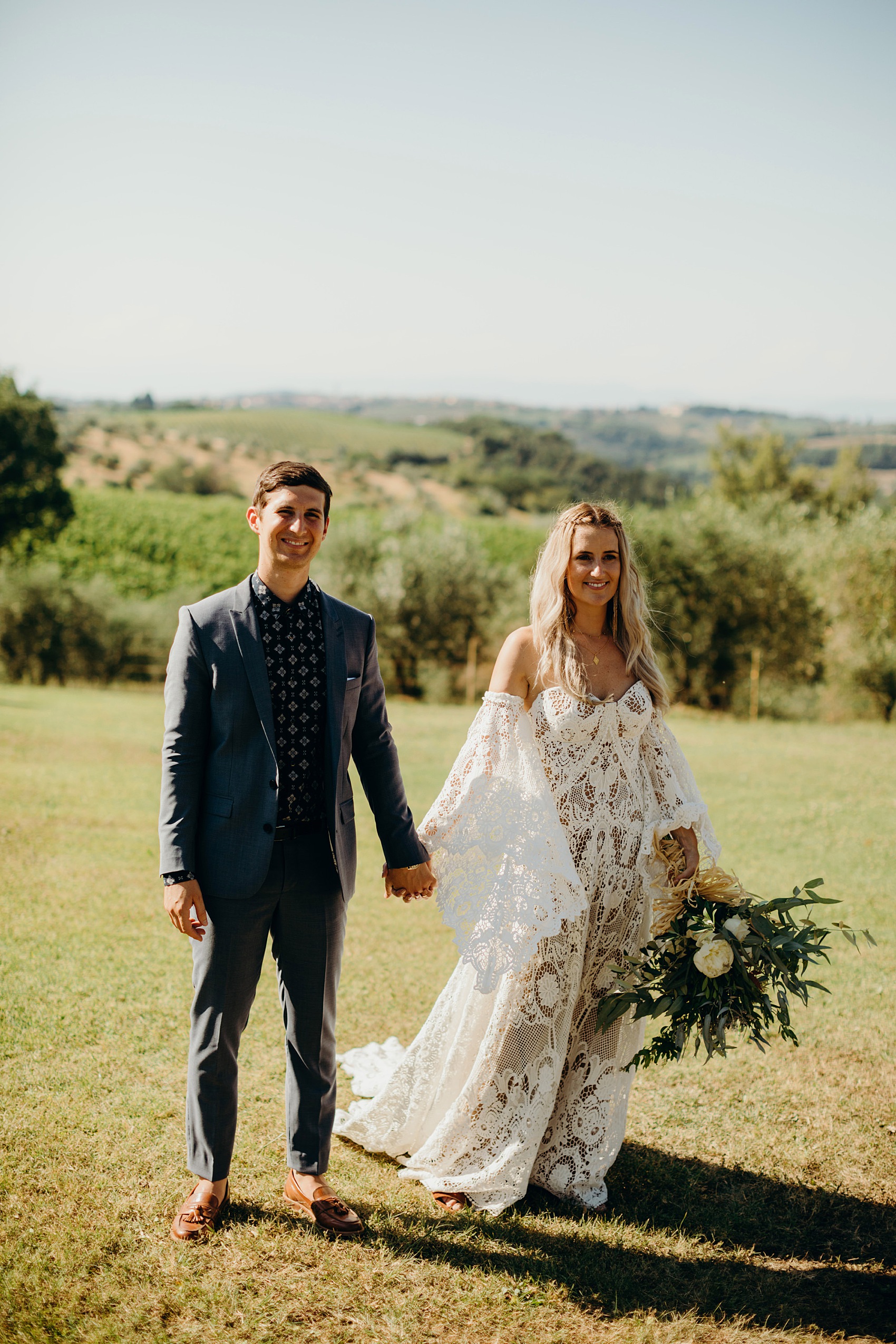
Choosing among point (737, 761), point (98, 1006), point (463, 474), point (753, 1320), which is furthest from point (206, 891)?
point (463, 474)

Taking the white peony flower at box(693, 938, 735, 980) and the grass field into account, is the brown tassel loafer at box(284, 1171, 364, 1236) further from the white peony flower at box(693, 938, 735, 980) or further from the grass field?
the white peony flower at box(693, 938, 735, 980)

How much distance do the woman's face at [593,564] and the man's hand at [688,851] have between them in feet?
3.18

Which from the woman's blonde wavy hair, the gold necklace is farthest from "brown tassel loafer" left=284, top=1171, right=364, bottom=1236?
the gold necklace

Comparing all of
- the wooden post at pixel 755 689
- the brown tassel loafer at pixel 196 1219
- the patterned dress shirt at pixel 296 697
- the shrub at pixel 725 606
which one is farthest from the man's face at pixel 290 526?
the shrub at pixel 725 606

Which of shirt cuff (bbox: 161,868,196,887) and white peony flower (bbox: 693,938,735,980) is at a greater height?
shirt cuff (bbox: 161,868,196,887)

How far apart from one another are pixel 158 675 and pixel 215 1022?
86.3 feet

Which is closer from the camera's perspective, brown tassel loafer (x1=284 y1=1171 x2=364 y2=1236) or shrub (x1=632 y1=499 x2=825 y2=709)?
brown tassel loafer (x1=284 y1=1171 x2=364 y2=1236)

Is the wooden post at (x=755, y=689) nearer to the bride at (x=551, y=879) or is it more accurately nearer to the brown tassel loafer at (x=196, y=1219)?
the bride at (x=551, y=879)

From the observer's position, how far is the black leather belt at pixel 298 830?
11.0 ft

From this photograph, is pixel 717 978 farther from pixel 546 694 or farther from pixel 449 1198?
pixel 449 1198

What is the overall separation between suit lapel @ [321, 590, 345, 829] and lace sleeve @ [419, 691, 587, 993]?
427mm

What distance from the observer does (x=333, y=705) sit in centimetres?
342

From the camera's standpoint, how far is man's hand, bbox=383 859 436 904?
367cm

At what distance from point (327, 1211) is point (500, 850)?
143 cm
